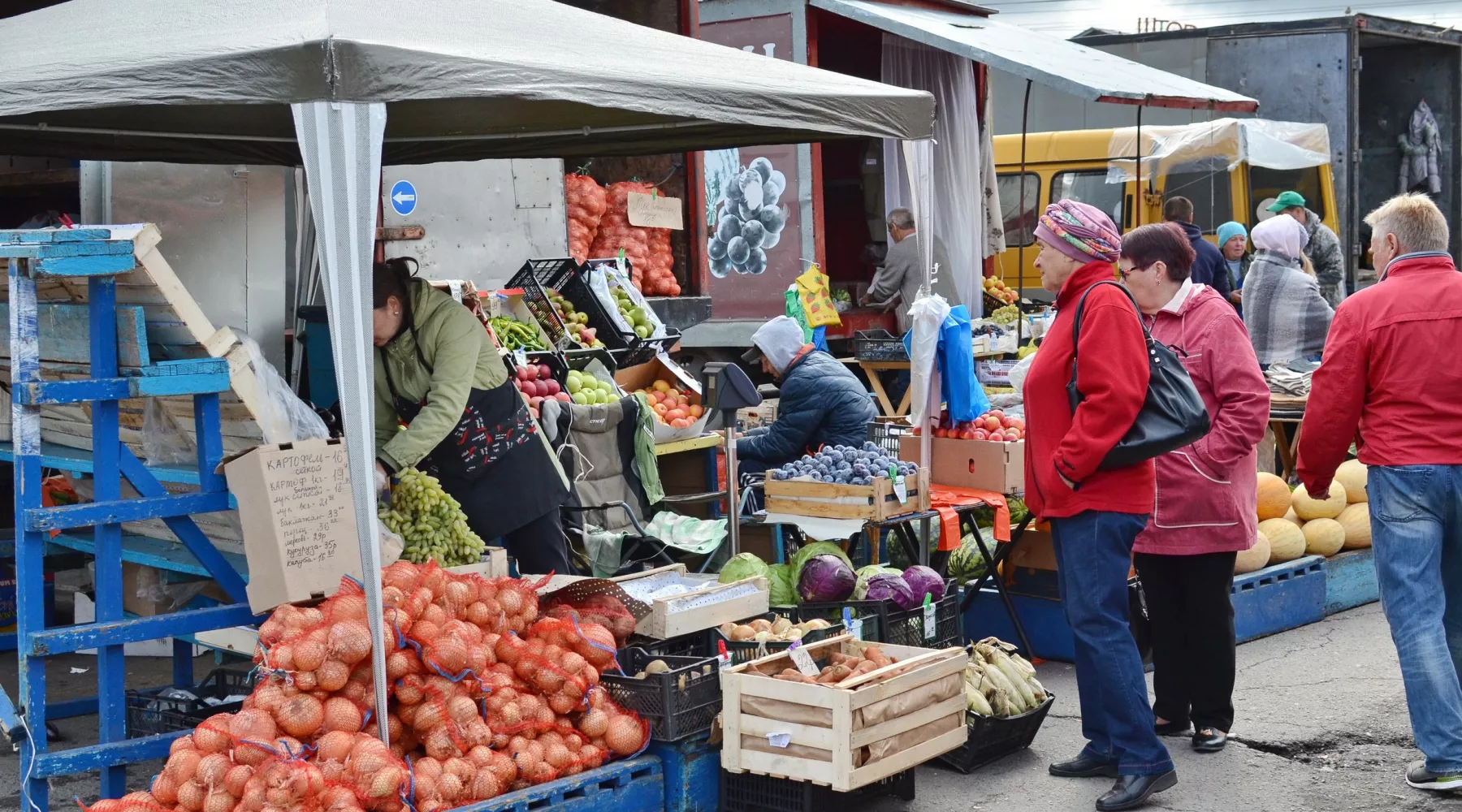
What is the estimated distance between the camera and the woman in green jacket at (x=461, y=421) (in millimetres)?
5453

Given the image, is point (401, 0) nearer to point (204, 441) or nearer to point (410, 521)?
point (204, 441)

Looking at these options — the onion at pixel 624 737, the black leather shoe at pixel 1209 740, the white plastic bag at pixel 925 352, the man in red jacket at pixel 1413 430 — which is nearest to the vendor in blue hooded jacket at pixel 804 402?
the white plastic bag at pixel 925 352

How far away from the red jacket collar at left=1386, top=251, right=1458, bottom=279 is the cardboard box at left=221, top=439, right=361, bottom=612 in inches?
141

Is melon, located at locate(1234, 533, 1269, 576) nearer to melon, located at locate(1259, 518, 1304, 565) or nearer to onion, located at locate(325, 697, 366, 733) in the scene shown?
melon, located at locate(1259, 518, 1304, 565)

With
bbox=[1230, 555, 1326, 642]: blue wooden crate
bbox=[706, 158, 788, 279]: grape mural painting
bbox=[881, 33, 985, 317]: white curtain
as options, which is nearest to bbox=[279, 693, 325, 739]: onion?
bbox=[1230, 555, 1326, 642]: blue wooden crate

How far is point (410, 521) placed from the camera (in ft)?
17.7

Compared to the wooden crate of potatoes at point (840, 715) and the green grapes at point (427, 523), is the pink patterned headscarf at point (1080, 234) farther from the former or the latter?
the green grapes at point (427, 523)

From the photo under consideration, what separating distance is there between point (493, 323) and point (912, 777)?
3529 millimetres

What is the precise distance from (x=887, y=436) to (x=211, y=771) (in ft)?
13.8

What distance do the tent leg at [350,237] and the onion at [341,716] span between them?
541mm

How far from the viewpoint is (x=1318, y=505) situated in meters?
7.95

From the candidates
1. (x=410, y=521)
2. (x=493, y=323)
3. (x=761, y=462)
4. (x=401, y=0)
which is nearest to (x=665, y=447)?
(x=761, y=462)

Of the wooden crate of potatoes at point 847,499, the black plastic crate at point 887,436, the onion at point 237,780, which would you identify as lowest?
the onion at point 237,780

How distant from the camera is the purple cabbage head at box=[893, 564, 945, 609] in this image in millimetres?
5930
